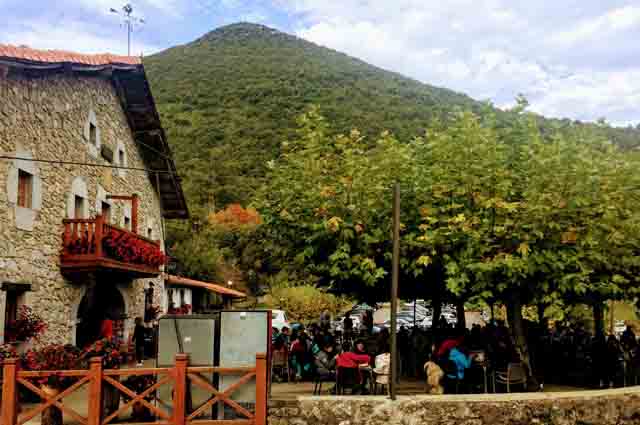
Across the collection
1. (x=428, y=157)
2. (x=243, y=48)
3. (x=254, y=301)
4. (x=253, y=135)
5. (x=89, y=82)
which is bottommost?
(x=254, y=301)

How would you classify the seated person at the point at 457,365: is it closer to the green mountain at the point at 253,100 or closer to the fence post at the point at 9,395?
the fence post at the point at 9,395

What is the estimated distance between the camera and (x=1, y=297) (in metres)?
10.7

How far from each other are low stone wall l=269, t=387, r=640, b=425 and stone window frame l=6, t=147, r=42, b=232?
21.1ft

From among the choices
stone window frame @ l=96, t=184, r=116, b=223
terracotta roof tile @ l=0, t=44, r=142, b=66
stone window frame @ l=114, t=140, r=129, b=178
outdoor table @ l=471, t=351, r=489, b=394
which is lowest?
outdoor table @ l=471, t=351, r=489, b=394

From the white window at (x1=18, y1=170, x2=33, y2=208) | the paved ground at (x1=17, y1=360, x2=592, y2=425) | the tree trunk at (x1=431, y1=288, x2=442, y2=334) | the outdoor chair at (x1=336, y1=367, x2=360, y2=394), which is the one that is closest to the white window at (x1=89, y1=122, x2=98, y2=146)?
the white window at (x1=18, y1=170, x2=33, y2=208)

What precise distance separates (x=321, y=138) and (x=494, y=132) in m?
3.52

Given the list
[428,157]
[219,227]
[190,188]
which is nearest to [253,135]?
[190,188]

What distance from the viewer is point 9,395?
787 centimetres

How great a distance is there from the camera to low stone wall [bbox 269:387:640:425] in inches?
311

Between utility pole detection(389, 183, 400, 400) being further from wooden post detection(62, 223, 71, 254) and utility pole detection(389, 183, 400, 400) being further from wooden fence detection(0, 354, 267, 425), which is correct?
wooden post detection(62, 223, 71, 254)

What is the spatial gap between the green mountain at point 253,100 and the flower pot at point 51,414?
30.9 metres

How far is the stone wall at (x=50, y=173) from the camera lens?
11.1 meters

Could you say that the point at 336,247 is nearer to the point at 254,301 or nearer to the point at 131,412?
the point at 131,412

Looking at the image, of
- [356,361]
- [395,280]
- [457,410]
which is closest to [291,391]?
[356,361]
